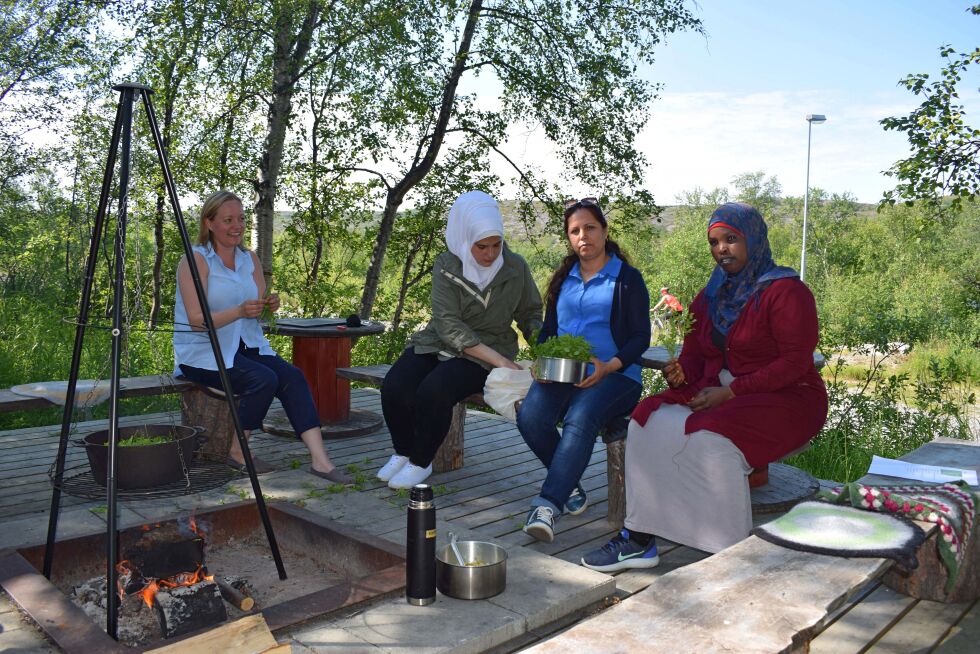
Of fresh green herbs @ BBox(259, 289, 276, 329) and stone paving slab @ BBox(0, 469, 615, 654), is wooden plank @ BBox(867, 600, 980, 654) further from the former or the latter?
fresh green herbs @ BBox(259, 289, 276, 329)

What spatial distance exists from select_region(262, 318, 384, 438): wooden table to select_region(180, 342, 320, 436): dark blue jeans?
95 centimetres

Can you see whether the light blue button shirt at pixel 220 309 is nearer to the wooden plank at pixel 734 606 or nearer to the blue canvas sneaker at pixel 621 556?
the blue canvas sneaker at pixel 621 556

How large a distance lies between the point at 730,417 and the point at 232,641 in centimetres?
195

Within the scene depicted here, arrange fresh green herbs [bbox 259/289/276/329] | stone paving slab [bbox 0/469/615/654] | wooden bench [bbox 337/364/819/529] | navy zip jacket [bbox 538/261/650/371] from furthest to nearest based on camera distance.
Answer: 1. fresh green herbs [bbox 259/289/276/329]
2. navy zip jacket [bbox 538/261/650/371]
3. wooden bench [bbox 337/364/819/529]
4. stone paving slab [bbox 0/469/615/654]

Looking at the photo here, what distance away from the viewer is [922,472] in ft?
10.1

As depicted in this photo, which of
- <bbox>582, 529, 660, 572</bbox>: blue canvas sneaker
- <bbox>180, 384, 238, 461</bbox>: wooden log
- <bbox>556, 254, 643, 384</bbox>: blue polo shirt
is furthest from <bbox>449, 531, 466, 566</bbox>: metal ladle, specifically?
<bbox>180, 384, 238, 461</bbox>: wooden log

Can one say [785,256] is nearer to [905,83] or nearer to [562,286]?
[905,83]

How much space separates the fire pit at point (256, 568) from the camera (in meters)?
2.36

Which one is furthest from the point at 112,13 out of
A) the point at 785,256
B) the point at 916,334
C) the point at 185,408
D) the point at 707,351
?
the point at 785,256

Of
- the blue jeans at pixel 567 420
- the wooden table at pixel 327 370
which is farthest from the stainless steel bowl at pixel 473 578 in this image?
the wooden table at pixel 327 370

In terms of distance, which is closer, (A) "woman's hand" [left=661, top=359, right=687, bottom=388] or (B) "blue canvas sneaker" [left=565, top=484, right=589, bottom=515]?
(A) "woman's hand" [left=661, top=359, right=687, bottom=388]

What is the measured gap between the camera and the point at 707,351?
140 inches

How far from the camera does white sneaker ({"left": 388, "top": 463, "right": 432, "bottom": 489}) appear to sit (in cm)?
411

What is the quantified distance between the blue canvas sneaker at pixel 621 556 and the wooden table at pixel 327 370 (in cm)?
254
